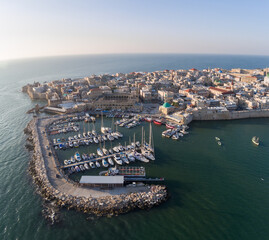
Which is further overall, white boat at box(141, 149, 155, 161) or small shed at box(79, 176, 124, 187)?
white boat at box(141, 149, 155, 161)

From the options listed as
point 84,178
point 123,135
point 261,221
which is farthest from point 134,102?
point 261,221

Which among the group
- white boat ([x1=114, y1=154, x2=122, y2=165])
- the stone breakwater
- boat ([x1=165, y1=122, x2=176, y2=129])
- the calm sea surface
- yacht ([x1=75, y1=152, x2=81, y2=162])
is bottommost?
the calm sea surface

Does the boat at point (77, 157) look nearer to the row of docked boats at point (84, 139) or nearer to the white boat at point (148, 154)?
the row of docked boats at point (84, 139)

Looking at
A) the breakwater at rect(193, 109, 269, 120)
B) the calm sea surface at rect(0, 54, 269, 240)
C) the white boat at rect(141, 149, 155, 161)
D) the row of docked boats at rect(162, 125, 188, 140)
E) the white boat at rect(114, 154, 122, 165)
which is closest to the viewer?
the calm sea surface at rect(0, 54, 269, 240)

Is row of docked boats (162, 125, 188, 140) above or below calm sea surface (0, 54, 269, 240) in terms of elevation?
above

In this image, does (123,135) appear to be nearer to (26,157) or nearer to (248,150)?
(26,157)

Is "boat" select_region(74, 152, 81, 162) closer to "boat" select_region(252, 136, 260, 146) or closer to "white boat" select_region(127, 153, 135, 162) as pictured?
"white boat" select_region(127, 153, 135, 162)

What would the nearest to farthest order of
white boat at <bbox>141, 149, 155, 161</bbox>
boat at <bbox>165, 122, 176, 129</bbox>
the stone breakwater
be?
1. the stone breakwater
2. white boat at <bbox>141, 149, 155, 161</bbox>
3. boat at <bbox>165, 122, 176, 129</bbox>

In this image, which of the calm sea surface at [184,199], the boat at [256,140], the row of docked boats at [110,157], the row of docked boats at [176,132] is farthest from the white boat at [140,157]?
the boat at [256,140]

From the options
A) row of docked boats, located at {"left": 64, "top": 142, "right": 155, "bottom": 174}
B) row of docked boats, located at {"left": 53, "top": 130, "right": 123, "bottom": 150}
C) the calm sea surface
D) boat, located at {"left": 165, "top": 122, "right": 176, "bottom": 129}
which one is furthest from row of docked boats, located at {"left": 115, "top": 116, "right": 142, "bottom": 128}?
row of docked boats, located at {"left": 64, "top": 142, "right": 155, "bottom": 174}
